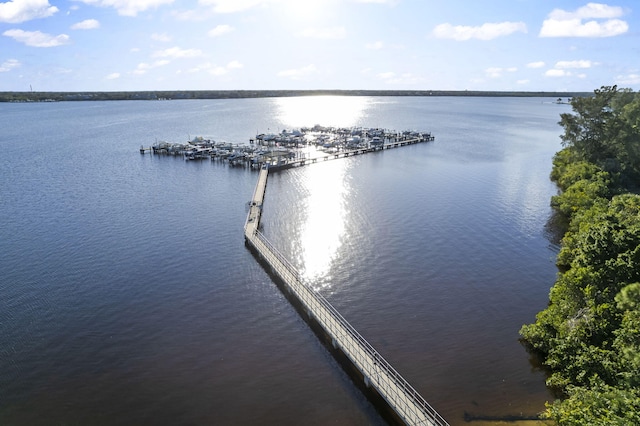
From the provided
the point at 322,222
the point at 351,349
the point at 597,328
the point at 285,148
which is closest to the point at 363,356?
the point at 351,349

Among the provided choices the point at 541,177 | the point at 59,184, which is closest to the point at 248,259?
the point at 59,184

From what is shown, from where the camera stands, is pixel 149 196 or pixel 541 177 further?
pixel 541 177

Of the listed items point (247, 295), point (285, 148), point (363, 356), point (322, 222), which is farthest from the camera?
point (285, 148)

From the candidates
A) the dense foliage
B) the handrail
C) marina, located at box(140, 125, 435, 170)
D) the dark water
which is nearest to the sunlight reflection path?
the dark water

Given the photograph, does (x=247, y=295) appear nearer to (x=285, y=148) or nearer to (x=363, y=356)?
(x=363, y=356)

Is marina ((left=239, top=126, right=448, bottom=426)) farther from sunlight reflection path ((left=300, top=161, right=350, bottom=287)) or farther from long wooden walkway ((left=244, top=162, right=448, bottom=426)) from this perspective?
sunlight reflection path ((left=300, top=161, right=350, bottom=287))

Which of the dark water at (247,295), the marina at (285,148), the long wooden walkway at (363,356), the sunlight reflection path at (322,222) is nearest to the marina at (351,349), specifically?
the long wooden walkway at (363,356)

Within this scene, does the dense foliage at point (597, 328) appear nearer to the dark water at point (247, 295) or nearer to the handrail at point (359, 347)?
the dark water at point (247, 295)

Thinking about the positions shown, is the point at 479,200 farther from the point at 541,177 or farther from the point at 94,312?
the point at 94,312
